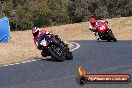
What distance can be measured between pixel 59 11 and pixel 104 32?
146 feet

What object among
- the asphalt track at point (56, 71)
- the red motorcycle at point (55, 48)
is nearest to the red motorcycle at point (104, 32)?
the asphalt track at point (56, 71)

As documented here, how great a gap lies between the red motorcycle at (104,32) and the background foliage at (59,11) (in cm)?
3772

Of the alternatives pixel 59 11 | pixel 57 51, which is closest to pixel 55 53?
pixel 57 51

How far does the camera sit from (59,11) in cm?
6856

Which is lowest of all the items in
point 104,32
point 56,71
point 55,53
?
point 104,32

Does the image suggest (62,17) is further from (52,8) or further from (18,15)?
(18,15)

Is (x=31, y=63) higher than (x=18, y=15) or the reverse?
higher

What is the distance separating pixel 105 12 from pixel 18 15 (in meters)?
13.7

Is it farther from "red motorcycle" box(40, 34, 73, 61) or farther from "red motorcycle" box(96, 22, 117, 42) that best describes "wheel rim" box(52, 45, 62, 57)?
"red motorcycle" box(96, 22, 117, 42)

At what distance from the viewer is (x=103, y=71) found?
11.2m

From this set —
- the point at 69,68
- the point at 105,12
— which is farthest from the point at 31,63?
the point at 105,12

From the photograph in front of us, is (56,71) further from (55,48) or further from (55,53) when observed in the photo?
(55,48)

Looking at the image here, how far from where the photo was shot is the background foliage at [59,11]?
63.8 metres

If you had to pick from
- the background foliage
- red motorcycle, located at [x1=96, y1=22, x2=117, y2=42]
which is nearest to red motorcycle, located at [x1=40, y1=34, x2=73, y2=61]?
red motorcycle, located at [x1=96, y1=22, x2=117, y2=42]
